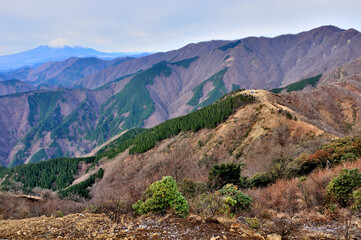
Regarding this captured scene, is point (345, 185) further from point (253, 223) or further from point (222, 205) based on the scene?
point (222, 205)

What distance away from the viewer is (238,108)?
70188 millimetres

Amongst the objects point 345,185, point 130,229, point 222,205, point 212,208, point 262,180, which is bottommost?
point 262,180

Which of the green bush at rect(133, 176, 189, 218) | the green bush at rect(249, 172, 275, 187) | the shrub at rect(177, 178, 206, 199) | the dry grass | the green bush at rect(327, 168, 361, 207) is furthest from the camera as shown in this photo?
the green bush at rect(249, 172, 275, 187)

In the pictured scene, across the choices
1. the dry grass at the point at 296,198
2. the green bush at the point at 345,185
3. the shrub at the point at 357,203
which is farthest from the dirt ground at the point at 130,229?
the green bush at the point at 345,185

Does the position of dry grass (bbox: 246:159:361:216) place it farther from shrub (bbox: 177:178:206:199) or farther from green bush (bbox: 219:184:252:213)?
shrub (bbox: 177:178:206:199)

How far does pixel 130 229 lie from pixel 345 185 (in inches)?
527

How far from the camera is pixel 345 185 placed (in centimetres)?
1280

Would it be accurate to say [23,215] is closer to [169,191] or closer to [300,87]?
[169,191]

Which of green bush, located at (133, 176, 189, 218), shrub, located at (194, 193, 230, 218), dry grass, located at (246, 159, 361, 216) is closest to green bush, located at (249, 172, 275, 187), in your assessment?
dry grass, located at (246, 159, 361, 216)

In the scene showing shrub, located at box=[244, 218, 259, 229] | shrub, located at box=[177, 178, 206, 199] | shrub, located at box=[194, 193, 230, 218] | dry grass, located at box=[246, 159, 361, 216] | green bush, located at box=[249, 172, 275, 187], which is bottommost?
green bush, located at box=[249, 172, 275, 187]

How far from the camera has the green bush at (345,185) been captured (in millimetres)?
12617

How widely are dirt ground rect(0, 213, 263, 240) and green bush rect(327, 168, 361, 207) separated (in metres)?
7.90

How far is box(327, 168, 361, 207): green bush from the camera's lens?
12.6 m

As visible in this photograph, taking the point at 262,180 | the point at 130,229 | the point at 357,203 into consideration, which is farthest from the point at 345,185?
the point at 130,229
